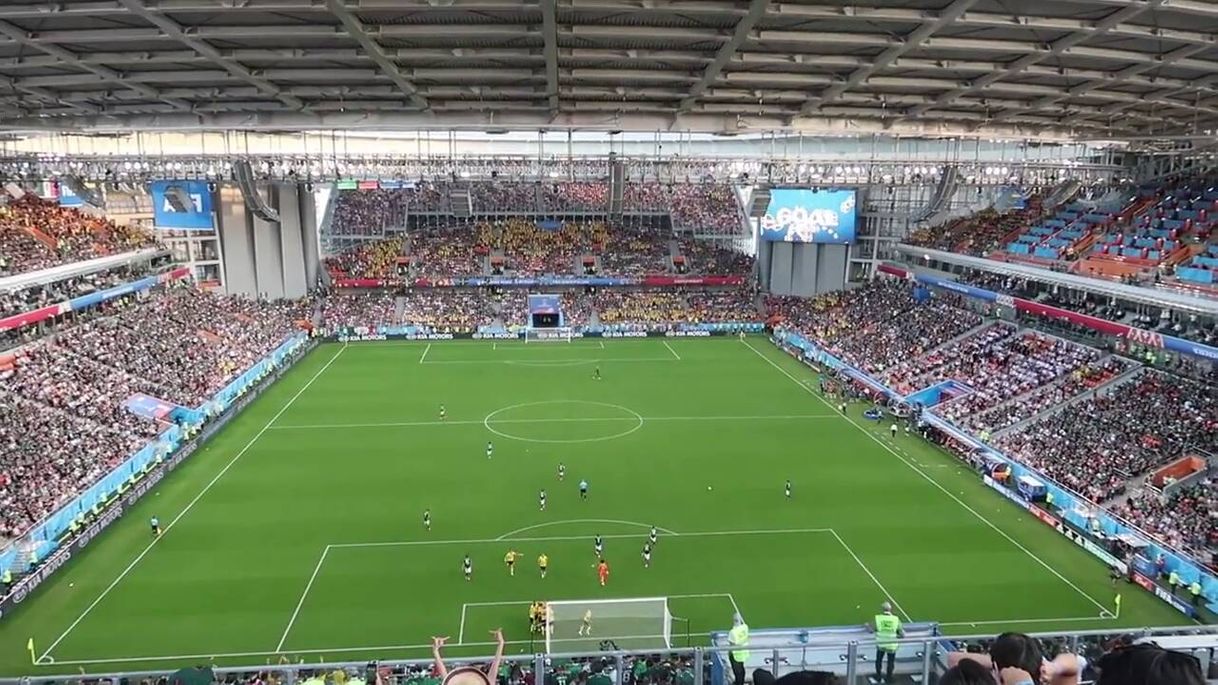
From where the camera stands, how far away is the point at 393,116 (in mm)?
15023

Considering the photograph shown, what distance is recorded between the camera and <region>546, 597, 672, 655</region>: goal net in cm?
1812

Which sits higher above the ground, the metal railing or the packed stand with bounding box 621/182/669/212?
the packed stand with bounding box 621/182/669/212

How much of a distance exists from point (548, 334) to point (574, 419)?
20.7m

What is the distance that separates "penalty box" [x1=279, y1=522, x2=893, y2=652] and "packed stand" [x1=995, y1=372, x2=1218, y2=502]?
30.7 ft

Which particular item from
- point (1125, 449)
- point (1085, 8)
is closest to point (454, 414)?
point (1125, 449)

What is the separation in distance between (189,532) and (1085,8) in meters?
26.0

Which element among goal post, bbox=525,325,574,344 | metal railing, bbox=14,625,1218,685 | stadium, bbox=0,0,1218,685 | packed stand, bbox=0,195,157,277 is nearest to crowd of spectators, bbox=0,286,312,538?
stadium, bbox=0,0,1218,685

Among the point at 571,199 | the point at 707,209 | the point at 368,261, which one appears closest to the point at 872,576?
the point at 368,261

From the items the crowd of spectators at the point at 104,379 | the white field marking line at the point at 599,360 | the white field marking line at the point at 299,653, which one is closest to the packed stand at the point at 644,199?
the white field marking line at the point at 599,360

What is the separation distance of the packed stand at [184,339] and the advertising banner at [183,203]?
208 inches

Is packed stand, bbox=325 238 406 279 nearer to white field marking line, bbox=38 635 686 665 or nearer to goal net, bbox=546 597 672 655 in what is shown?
white field marking line, bbox=38 635 686 665

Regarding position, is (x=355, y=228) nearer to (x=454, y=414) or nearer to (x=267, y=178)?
(x=267, y=178)

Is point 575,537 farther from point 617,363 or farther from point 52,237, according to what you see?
point 52,237

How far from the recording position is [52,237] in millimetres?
42750
